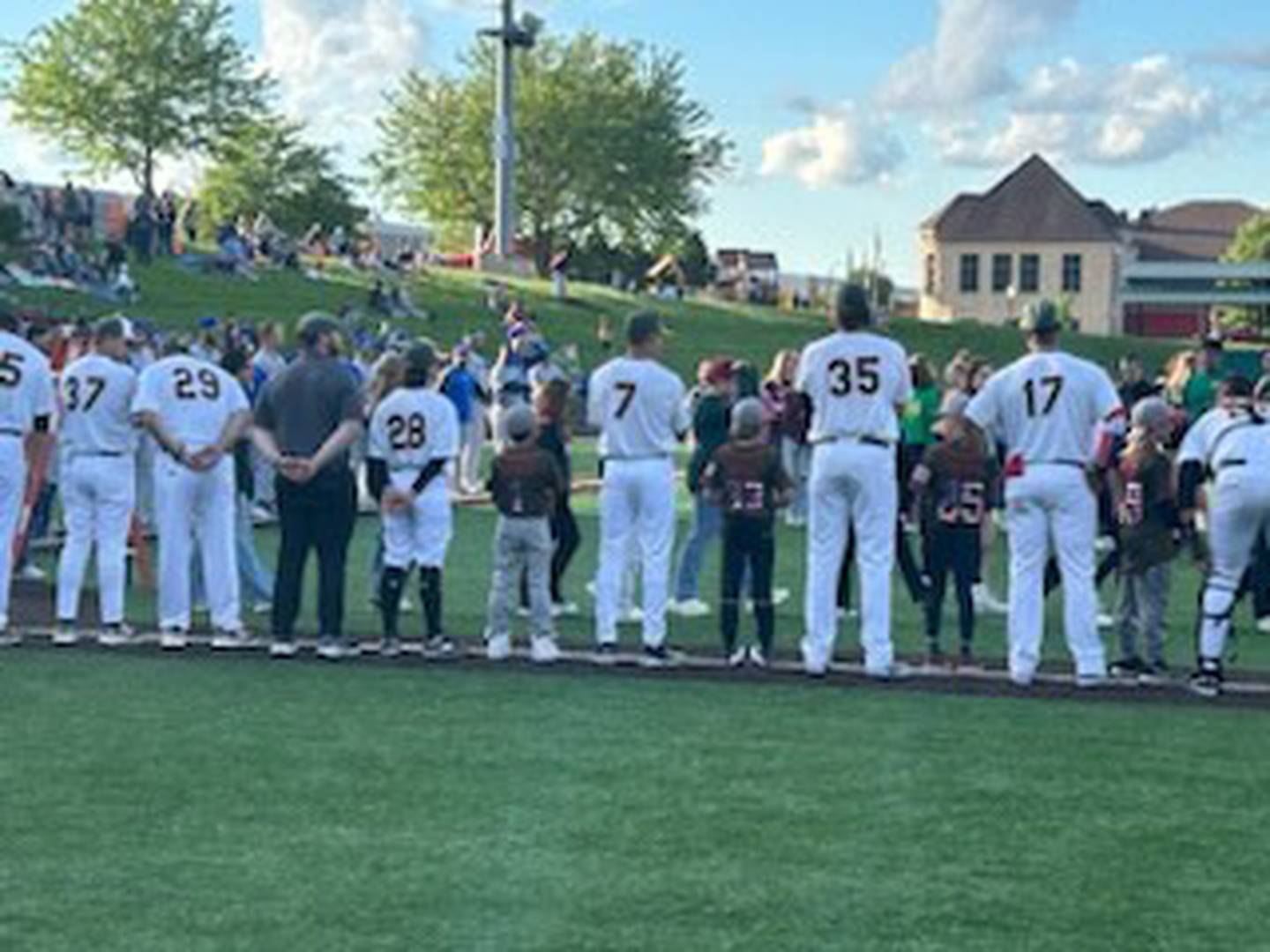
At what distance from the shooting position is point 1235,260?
10300cm

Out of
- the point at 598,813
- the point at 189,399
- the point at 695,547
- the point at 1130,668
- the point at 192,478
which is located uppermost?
the point at 189,399

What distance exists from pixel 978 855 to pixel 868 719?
2.54 metres

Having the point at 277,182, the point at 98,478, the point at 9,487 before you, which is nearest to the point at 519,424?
the point at 98,478

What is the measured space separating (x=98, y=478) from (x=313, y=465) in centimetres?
146

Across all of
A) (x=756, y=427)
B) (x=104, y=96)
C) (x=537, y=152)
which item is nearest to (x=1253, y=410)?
(x=756, y=427)

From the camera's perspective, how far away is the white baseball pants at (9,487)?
37.6ft

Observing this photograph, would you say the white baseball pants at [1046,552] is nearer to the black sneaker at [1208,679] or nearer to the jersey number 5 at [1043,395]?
the jersey number 5 at [1043,395]

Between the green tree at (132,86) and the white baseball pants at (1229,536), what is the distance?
6012 centimetres

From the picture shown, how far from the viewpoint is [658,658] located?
431 inches

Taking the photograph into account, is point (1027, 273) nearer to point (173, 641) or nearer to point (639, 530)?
point (639, 530)

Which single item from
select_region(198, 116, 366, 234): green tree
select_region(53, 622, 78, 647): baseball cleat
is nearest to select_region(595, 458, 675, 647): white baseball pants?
select_region(53, 622, 78, 647): baseball cleat

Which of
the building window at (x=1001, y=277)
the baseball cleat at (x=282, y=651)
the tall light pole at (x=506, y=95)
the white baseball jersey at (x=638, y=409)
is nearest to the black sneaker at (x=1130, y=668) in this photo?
the white baseball jersey at (x=638, y=409)

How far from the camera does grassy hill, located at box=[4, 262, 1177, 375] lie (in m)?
43.9

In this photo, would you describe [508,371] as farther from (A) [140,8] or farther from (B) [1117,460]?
(A) [140,8]
